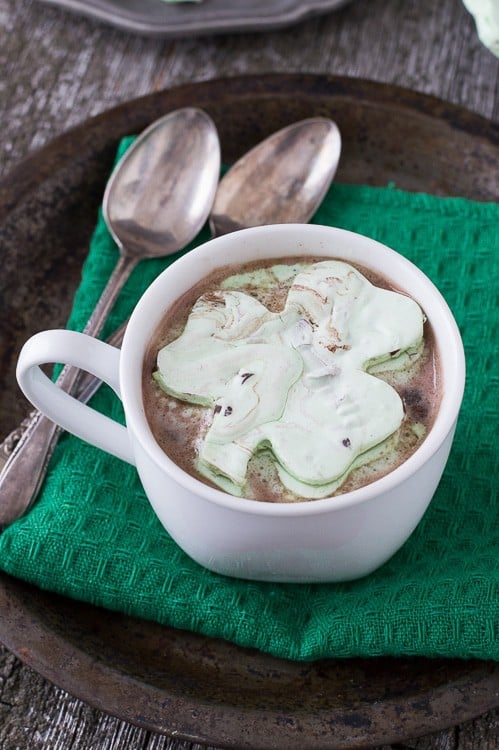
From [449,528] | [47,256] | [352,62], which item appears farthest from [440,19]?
[449,528]

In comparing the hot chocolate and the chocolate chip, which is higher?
the hot chocolate

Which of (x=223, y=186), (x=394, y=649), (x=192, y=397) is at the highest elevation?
(x=192, y=397)

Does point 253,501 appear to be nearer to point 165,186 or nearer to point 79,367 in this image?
point 79,367

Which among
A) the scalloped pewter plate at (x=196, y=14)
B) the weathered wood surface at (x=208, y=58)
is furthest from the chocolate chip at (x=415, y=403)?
the scalloped pewter plate at (x=196, y=14)

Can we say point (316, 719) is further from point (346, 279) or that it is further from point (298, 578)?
point (346, 279)

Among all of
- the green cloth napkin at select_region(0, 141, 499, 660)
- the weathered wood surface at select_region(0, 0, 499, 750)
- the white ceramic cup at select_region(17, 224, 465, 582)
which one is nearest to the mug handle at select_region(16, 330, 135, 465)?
the white ceramic cup at select_region(17, 224, 465, 582)

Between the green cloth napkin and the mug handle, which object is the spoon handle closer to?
the green cloth napkin
